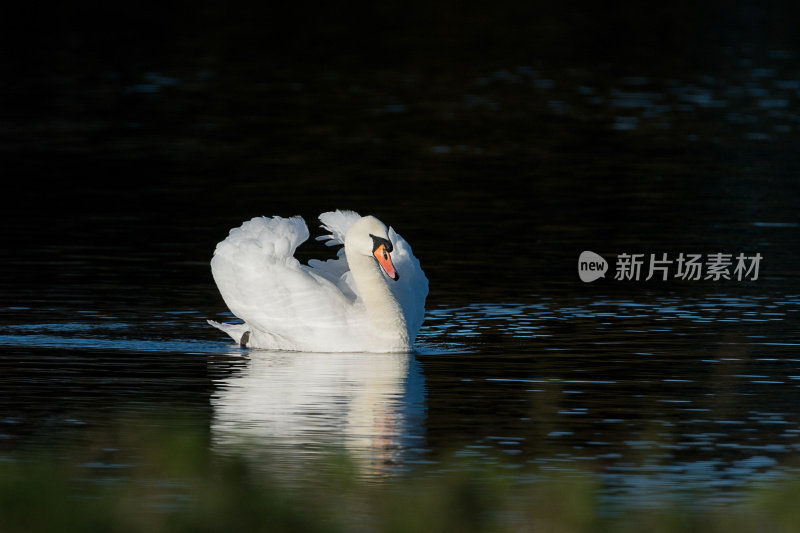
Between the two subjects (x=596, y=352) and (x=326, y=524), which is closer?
(x=326, y=524)

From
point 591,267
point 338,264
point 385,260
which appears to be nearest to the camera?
point 385,260

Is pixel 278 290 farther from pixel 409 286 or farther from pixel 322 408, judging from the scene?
pixel 322 408

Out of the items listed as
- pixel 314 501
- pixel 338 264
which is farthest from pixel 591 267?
pixel 314 501

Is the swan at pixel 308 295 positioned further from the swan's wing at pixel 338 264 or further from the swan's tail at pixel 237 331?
the swan's wing at pixel 338 264

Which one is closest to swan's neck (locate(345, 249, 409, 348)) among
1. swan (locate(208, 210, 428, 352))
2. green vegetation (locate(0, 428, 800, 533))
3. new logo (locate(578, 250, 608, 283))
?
swan (locate(208, 210, 428, 352))

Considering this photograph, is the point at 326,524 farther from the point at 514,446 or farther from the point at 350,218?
the point at 350,218

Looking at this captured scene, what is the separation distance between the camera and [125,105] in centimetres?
3606

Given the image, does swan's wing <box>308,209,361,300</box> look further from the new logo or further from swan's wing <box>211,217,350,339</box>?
the new logo

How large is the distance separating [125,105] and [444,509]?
27654mm

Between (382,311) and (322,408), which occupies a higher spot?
(382,311)

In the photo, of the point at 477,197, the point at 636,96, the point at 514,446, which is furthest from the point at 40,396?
the point at 636,96

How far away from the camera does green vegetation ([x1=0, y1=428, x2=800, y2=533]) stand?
9055mm

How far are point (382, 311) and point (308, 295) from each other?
63 centimetres

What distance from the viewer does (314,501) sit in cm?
993
